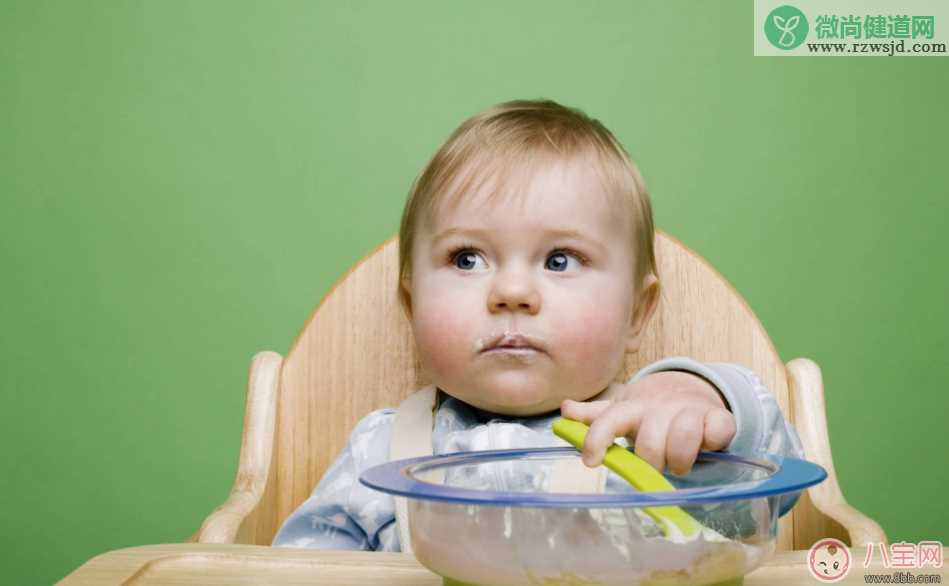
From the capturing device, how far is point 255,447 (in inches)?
33.0

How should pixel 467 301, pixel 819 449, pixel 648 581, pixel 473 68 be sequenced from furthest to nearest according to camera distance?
pixel 473 68 < pixel 819 449 < pixel 467 301 < pixel 648 581

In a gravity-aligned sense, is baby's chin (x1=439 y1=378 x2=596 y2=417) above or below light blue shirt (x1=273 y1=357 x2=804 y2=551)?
above

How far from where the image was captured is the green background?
135 centimetres

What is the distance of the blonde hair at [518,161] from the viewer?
30.3 inches

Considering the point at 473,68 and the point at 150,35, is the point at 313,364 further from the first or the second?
the point at 150,35

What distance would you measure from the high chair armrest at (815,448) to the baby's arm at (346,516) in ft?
1.07

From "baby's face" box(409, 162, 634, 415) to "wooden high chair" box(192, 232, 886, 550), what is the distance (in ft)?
0.47

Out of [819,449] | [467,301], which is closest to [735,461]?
[467,301]

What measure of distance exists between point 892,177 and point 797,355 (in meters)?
0.28

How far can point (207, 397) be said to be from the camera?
142 cm

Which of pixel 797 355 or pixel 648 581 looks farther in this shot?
pixel 797 355

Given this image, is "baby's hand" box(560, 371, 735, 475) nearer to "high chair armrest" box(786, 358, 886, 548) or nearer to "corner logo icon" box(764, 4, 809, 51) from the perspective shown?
"high chair armrest" box(786, 358, 886, 548)

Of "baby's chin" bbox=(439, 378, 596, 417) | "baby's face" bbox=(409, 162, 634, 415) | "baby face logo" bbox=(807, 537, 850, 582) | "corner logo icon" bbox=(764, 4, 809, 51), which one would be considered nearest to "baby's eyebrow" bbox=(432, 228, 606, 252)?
"baby's face" bbox=(409, 162, 634, 415)

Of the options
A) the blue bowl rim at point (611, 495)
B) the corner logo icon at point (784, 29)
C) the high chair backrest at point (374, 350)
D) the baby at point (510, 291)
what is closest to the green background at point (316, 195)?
the corner logo icon at point (784, 29)
